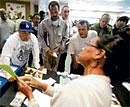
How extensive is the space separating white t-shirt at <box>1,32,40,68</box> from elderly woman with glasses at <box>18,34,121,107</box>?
1387 mm

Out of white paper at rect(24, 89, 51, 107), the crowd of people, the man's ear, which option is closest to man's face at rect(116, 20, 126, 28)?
the crowd of people

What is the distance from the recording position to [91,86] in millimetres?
1082

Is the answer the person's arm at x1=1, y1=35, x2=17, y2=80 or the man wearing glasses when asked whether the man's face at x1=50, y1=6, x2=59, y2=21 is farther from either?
the person's arm at x1=1, y1=35, x2=17, y2=80

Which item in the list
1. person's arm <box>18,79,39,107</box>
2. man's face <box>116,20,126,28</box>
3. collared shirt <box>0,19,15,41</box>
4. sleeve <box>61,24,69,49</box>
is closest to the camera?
person's arm <box>18,79,39,107</box>

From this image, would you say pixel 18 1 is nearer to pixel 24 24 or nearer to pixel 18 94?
pixel 24 24

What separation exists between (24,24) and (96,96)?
1.63 m

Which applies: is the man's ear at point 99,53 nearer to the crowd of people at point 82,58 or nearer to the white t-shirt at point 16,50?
the crowd of people at point 82,58

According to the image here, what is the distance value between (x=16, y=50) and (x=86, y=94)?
5.38 feet

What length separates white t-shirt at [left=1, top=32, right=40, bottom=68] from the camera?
8.25ft

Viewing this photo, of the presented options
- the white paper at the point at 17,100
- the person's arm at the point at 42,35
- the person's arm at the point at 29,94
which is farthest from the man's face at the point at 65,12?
the person's arm at the point at 29,94

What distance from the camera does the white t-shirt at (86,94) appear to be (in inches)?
41.4

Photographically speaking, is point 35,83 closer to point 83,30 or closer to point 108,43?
point 108,43

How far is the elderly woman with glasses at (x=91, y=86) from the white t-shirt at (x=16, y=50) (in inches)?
54.6

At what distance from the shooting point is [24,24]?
2506 mm
